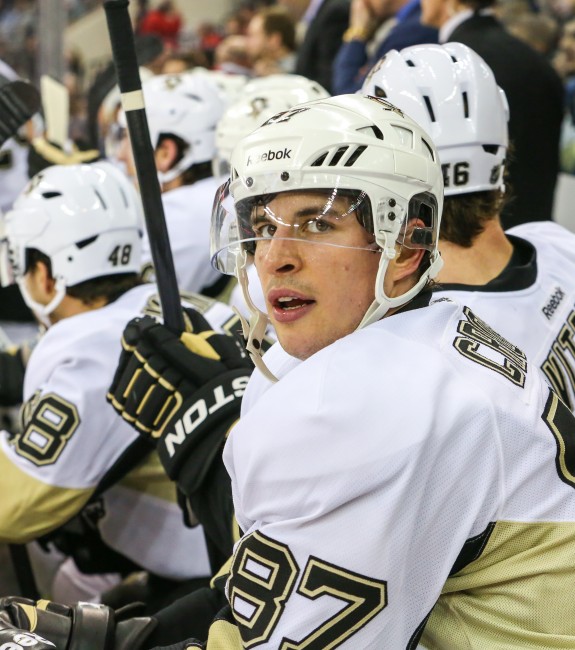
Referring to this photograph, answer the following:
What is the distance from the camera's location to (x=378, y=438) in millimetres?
1457

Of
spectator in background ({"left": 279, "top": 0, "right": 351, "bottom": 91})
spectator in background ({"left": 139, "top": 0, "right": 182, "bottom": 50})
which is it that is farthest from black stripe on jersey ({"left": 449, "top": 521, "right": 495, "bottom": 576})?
spectator in background ({"left": 139, "top": 0, "right": 182, "bottom": 50})

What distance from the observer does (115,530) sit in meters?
2.87

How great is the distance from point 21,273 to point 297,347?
1.49 metres

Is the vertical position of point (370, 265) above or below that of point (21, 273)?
above

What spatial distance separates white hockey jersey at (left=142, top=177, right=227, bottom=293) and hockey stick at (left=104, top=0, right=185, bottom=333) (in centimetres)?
160

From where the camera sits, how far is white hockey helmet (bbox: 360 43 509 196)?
2471 mm

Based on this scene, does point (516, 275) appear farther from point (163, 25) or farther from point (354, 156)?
point (163, 25)

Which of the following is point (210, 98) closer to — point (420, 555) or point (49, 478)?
point (49, 478)

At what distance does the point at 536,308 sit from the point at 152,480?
111cm

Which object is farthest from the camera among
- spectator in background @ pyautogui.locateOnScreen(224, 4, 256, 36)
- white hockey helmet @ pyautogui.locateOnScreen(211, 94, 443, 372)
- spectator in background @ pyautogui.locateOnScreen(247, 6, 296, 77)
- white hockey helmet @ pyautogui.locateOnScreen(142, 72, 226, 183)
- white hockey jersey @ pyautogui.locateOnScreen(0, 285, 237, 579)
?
spectator in background @ pyautogui.locateOnScreen(224, 4, 256, 36)

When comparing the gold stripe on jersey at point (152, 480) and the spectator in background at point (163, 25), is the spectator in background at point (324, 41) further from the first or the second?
the spectator in background at point (163, 25)

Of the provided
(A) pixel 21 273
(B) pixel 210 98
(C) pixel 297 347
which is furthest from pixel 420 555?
(B) pixel 210 98

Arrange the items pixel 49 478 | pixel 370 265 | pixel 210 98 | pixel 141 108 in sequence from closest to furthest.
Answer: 1. pixel 370 265
2. pixel 141 108
3. pixel 49 478
4. pixel 210 98

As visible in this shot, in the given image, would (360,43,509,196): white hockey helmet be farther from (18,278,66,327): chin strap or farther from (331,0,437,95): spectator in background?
(331,0,437,95): spectator in background
